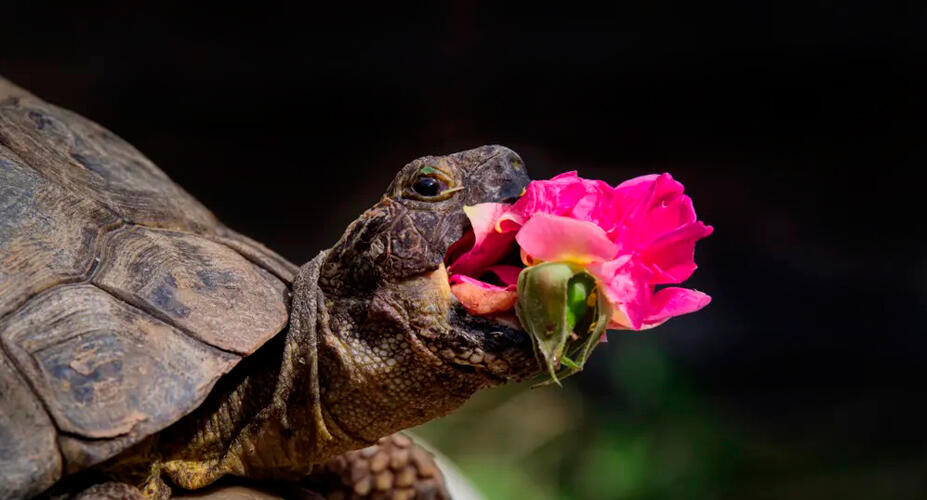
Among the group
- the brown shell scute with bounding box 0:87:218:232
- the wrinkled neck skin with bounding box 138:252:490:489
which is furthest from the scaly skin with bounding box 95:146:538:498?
the brown shell scute with bounding box 0:87:218:232

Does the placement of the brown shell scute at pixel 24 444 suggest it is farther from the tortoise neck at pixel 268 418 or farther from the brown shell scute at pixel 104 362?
the tortoise neck at pixel 268 418

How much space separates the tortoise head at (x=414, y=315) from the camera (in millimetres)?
1207

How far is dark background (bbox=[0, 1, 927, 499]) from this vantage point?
2357 millimetres

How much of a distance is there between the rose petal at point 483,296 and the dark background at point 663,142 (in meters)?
1.16

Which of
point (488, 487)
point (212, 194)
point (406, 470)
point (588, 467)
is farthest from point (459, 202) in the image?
point (212, 194)

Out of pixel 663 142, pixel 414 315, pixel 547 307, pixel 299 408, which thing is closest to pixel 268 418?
pixel 299 408

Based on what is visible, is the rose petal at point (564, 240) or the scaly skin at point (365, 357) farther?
the scaly skin at point (365, 357)

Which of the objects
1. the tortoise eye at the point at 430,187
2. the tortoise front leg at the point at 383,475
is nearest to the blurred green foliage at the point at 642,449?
the tortoise front leg at the point at 383,475

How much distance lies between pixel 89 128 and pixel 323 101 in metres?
1.04

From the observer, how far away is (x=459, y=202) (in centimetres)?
125

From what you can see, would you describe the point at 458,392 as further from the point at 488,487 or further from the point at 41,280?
the point at 488,487

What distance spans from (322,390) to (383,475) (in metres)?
0.52

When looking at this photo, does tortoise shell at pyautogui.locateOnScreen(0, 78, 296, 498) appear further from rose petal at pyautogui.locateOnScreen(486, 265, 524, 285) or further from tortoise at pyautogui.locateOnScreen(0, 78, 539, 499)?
rose petal at pyautogui.locateOnScreen(486, 265, 524, 285)

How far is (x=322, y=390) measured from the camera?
1317 millimetres
